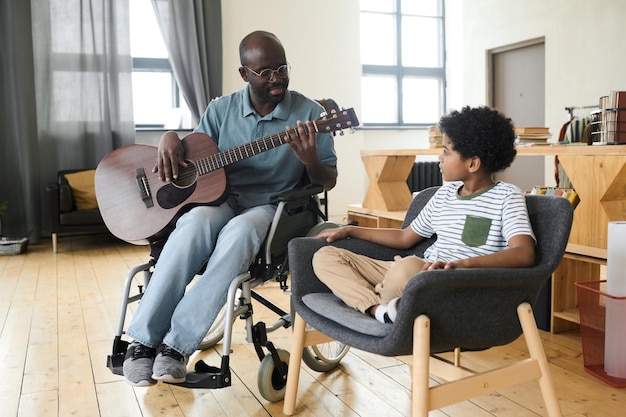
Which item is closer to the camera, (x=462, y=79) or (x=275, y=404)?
(x=275, y=404)

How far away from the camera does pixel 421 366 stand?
139 cm

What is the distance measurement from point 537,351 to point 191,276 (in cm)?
96

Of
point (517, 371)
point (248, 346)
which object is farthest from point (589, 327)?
point (248, 346)

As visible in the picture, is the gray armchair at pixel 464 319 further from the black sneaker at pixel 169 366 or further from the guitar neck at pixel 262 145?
the guitar neck at pixel 262 145

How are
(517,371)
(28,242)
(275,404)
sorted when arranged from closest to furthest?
(517,371)
(275,404)
(28,242)

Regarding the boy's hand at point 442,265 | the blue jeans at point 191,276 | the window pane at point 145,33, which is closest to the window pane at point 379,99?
the window pane at point 145,33

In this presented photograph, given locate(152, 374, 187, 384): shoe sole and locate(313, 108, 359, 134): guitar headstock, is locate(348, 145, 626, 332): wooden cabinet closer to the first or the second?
locate(313, 108, 359, 134): guitar headstock

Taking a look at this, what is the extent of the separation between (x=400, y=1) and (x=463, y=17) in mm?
831

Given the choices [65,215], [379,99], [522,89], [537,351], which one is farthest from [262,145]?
[379,99]

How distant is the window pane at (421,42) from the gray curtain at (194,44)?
2341mm

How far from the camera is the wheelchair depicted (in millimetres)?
1742

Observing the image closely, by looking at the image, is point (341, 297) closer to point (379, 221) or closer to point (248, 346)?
point (248, 346)

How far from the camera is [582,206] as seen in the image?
240cm

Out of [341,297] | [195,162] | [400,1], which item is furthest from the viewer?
[400,1]
